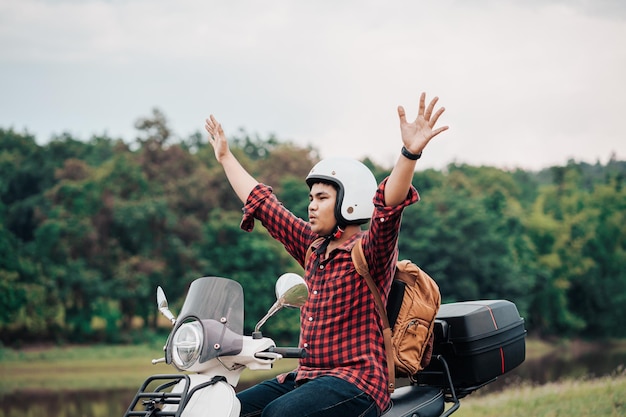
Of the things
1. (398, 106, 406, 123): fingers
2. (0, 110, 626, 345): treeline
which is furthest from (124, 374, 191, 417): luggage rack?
(0, 110, 626, 345): treeline

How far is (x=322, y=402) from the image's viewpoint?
3516 mm

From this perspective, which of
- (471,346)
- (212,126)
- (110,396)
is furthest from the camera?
(110,396)

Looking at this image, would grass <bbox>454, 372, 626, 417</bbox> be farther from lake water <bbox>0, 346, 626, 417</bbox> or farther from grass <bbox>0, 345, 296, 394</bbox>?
grass <bbox>0, 345, 296, 394</bbox>

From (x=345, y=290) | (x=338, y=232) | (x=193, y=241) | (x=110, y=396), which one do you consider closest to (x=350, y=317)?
(x=345, y=290)

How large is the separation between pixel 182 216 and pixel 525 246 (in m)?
15.7

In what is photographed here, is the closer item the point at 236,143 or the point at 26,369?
the point at 26,369

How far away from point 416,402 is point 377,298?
64cm

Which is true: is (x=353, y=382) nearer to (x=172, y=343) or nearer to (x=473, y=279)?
(x=172, y=343)

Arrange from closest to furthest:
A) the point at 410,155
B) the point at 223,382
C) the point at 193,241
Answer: the point at 223,382, the point at 410,155, the point at 193,241

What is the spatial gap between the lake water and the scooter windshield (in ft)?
42.7

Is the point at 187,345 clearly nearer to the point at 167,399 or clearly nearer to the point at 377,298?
the point at 167,399

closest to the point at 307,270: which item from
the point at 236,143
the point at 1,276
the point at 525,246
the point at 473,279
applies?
the point at 1,276

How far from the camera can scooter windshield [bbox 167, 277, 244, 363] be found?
3238 millimetres

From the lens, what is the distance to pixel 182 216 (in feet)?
110
